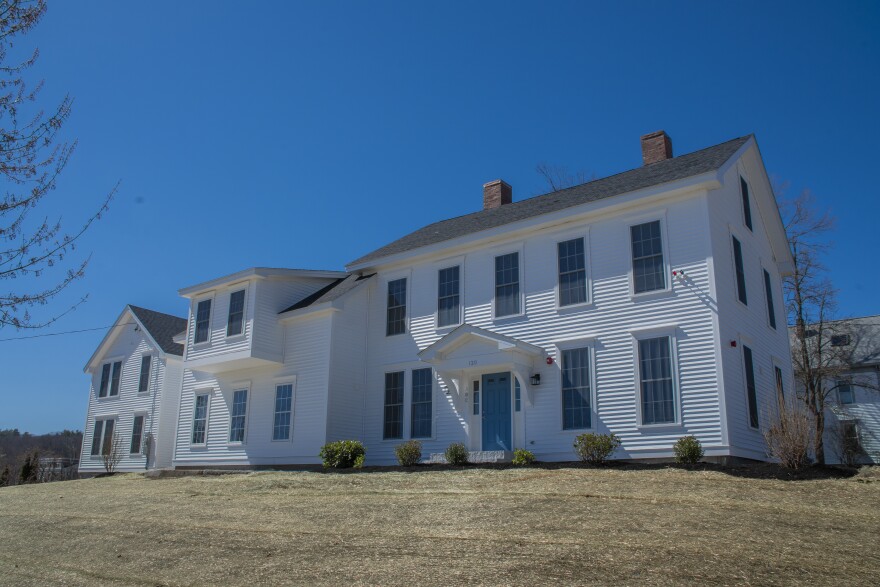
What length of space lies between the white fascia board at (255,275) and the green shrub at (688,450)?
12.6 m

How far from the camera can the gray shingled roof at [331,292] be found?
70.6ft

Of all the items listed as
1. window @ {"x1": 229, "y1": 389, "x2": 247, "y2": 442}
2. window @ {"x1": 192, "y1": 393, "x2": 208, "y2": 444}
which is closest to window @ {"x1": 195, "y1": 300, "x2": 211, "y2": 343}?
window @ {"x1": 229, "y1": 389, "x2": 247, "y2": 442}

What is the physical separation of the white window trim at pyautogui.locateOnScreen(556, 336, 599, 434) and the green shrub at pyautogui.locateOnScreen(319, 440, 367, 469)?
5364mm

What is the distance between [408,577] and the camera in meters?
8.54

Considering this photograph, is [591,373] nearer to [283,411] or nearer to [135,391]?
[283,411]

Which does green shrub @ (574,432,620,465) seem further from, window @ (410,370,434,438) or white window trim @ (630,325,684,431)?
window @ (410,370,434,438)

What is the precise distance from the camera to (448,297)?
20.4 m

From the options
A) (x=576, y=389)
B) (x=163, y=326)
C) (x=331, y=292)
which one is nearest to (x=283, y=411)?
(x=331, y=292)

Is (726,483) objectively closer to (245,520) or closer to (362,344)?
(245,520)

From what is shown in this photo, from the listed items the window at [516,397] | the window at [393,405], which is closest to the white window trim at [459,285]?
the window at [393,405]

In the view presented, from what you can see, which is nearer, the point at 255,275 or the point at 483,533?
the point at 483,533

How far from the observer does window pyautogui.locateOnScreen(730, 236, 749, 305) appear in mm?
17438

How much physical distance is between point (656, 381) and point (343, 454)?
318 inches

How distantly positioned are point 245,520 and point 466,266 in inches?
379
